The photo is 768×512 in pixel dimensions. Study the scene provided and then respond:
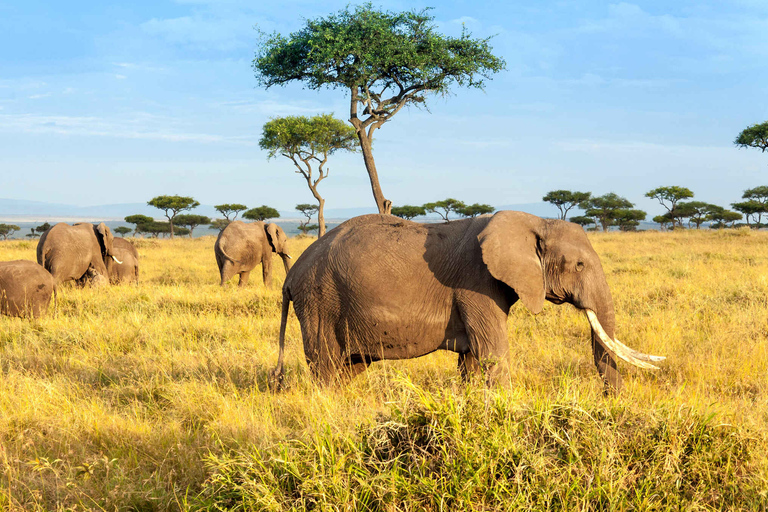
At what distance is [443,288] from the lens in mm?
4492

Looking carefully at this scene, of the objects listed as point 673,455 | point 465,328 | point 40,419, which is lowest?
point 40,419

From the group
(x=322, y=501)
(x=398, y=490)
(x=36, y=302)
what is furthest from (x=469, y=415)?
(x=36, y=302)

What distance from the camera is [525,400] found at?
11.8 feet

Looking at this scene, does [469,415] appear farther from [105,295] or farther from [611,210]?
[611,210]

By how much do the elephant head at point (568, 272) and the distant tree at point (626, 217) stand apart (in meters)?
61.0

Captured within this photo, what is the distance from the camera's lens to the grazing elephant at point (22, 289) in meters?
8.23

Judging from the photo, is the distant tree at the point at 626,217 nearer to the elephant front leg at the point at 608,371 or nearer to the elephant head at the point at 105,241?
the elephant head at the point at 105,241

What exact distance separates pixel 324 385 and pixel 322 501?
2082 millimetres

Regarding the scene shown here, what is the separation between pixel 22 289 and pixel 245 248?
5608mm

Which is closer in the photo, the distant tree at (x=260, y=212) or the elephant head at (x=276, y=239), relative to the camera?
the elephant head at (x=276, y=239)

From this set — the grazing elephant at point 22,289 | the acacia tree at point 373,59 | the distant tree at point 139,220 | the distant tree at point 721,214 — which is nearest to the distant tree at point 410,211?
the distant tree at point 139,220

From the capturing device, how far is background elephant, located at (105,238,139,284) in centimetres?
1351

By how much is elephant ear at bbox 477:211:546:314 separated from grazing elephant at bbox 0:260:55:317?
7.31 metres

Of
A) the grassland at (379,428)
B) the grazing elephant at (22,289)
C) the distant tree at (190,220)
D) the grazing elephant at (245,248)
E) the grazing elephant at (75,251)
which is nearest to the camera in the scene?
the grassland at (379,428)
